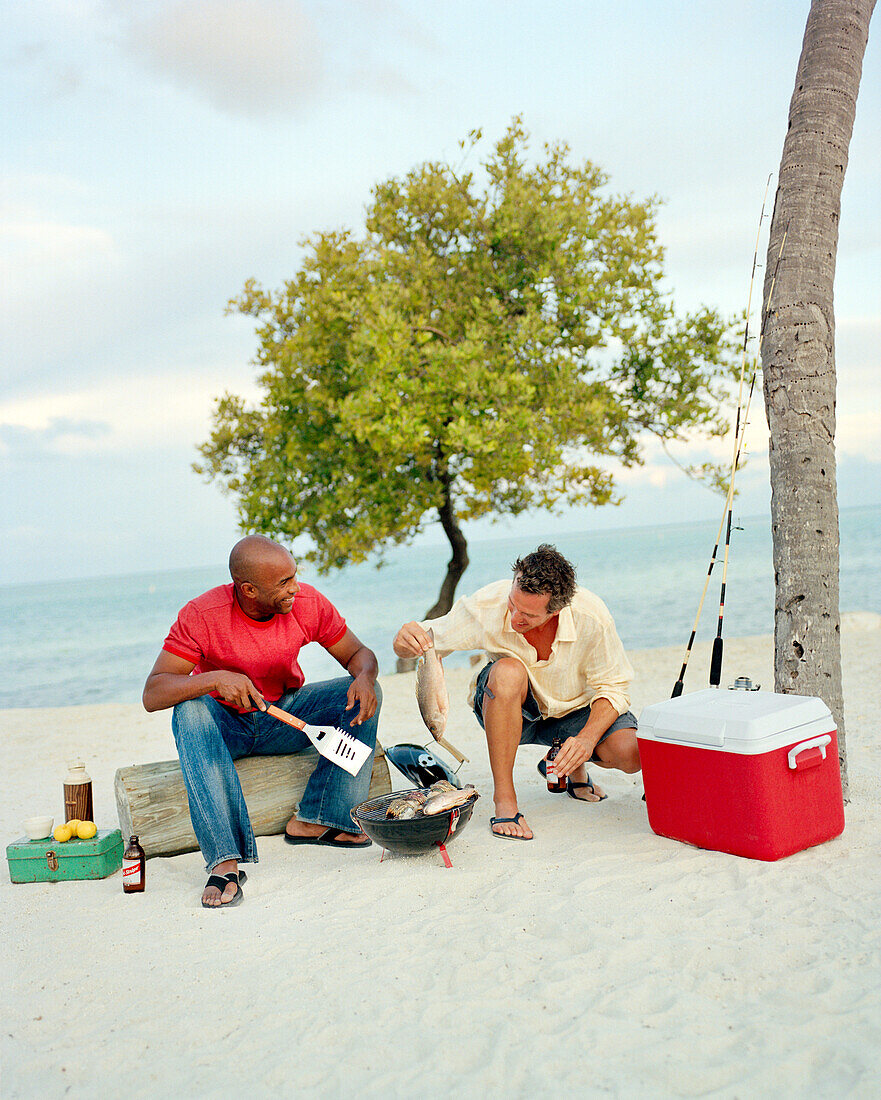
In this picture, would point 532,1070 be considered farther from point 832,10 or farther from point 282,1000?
point 832,10

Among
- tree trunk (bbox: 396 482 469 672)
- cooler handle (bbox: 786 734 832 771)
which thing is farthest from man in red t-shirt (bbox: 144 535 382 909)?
tree trunk (bbox: 396 482 469 672)

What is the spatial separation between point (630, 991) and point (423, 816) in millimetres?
1210

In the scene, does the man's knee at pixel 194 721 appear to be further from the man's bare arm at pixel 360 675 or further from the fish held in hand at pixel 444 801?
the fish held in hand at pixel 444 801

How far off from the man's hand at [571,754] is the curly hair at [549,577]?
564 millimetres

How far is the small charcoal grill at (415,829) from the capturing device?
3.46 meters

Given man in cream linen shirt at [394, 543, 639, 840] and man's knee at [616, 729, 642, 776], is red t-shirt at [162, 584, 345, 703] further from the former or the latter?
man's knee at [616, 729, 642, 776]

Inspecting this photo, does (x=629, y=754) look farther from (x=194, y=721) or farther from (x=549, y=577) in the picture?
(x=194, y=721)

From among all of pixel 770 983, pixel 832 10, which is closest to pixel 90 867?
pixel 770 983

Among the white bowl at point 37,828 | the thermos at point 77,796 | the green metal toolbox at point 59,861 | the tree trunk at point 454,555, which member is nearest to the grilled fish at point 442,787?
the green metal toolbox at point 59,861

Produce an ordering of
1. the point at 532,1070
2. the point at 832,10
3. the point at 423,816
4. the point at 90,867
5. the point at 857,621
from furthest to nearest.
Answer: the point at 857,621 → the point at 832,10 → the point at 90,867 → the point at 423,816 → the point at 532,1070

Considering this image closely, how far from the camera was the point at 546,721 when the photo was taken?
4172mm

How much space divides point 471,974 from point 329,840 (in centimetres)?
152

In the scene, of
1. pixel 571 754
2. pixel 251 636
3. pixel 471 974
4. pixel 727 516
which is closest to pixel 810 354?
pixel 727 516

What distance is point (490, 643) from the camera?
4.01 meters
